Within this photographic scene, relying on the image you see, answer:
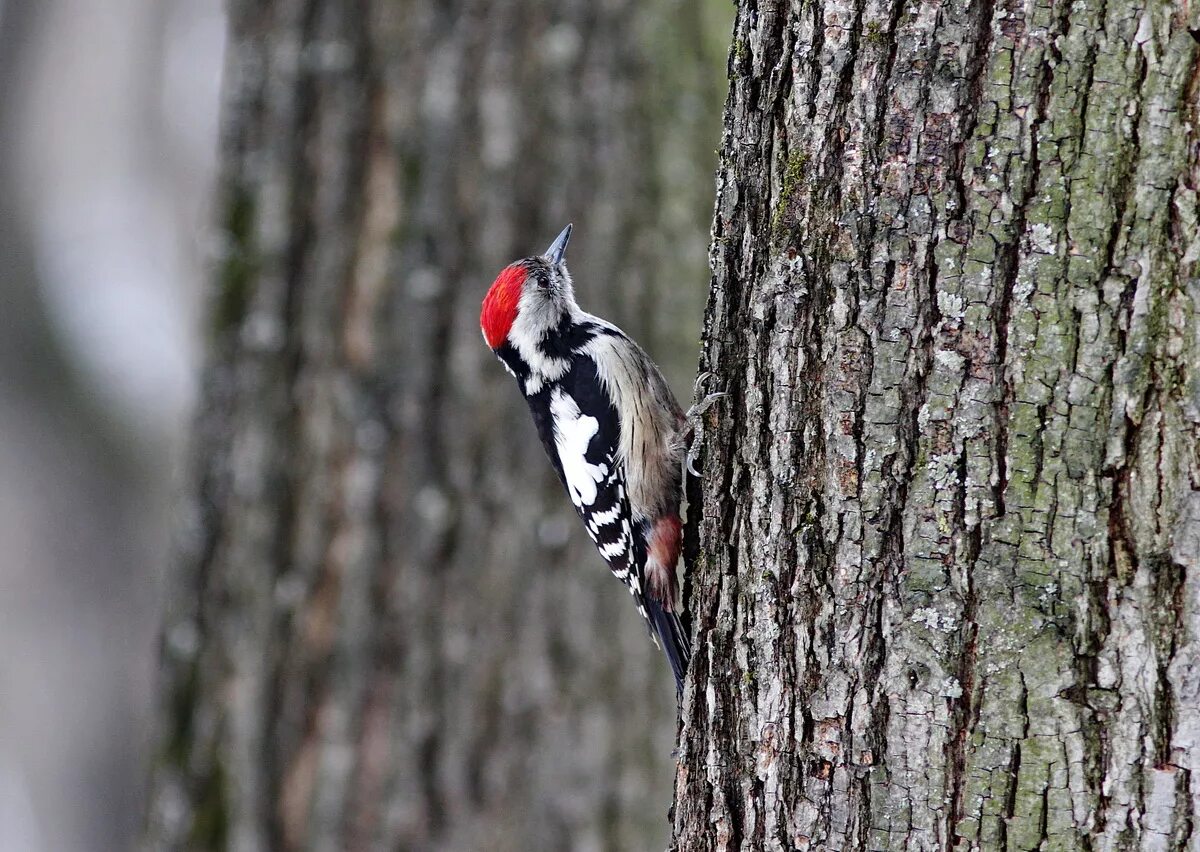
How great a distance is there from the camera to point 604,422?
356 centimetres

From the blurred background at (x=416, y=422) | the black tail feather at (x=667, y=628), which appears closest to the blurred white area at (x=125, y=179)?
the blurred background at (x=416, y=422)

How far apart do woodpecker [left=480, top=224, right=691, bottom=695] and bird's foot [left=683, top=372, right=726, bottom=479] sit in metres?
0.14

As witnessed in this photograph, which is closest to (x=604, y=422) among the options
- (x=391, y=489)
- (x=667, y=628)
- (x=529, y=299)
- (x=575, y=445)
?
(x=575, y=445)

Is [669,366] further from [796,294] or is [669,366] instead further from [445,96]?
[796,294]

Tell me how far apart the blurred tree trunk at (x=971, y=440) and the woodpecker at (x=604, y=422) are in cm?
124

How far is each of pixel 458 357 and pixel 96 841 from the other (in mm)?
5768

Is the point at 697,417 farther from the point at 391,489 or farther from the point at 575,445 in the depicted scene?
the point at 391,489

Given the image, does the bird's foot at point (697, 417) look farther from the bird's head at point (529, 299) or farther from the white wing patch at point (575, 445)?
the bird's head at point (529, 299)

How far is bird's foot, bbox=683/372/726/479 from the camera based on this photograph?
7.45 feet

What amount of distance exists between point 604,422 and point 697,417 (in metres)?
0.83

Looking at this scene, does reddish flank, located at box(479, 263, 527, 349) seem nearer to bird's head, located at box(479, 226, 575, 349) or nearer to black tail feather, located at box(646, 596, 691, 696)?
bird's head, located at box(479, 226, 575, 349)

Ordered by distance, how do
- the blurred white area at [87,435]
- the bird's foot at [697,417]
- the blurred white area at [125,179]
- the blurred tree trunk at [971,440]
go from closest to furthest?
the blurred tree trunk at [971,440] → the bird's foot at [697,417] → the blurred white area at [87,435] → the blurred white area at [125,179]

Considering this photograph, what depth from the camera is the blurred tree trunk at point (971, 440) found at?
156 centimetres

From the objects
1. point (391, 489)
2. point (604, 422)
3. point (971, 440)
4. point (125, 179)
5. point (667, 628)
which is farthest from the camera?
point (125, 179)
